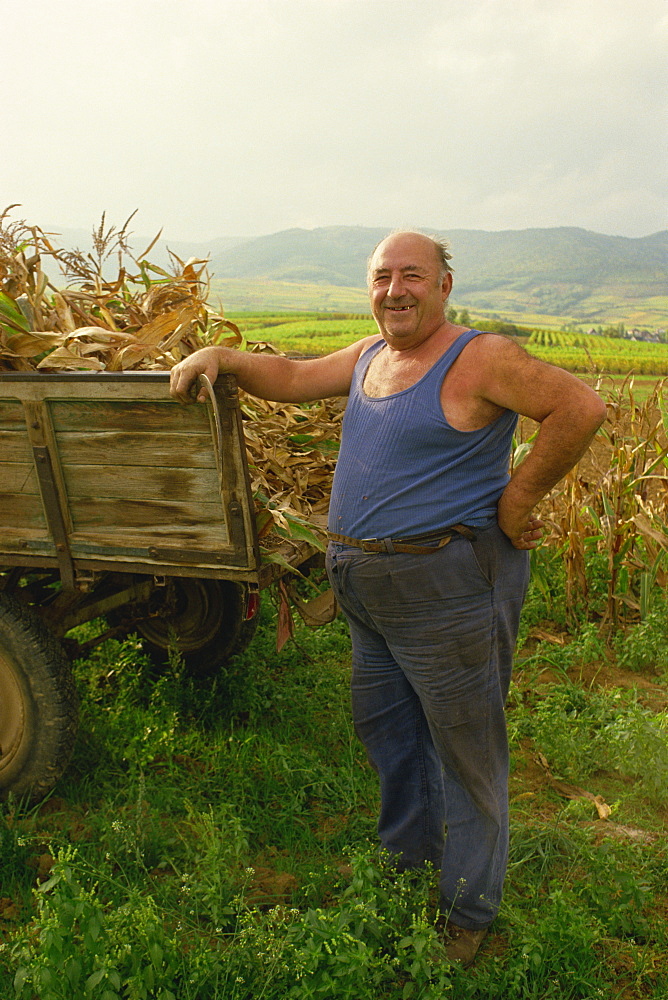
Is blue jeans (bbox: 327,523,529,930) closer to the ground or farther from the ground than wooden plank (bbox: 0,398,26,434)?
closer to the ground

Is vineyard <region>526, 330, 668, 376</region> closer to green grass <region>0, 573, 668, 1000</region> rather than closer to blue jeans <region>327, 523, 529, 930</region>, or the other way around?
green grass <region>0, 573, 668, 1000</region>

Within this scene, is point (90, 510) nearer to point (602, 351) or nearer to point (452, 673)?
point (452, 673)

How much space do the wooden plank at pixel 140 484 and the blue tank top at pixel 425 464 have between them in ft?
1.61

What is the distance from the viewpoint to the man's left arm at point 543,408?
1906mm

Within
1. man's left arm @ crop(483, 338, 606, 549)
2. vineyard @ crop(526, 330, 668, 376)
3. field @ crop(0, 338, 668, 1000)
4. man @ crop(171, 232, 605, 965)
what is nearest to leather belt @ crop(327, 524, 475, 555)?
man @ crop(171, 232, 605, 965)

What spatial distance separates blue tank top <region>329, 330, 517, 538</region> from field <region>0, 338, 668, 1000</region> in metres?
1.06

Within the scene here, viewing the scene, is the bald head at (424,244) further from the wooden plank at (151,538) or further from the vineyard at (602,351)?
the vineyard at (602,351)

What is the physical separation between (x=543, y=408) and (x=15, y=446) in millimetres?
1731

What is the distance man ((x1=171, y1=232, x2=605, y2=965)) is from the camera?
2.03m

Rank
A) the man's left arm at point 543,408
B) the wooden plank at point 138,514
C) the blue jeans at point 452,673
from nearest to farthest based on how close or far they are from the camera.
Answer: the man's left arm at point 543,408 < the blue jeans at point 452,673 < the wooden plank at point 138,514

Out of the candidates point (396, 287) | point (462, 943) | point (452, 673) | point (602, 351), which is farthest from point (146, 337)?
point (602, 351)

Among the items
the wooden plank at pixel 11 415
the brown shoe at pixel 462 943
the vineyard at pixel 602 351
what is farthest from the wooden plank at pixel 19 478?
the vineyard at pixel 602 351

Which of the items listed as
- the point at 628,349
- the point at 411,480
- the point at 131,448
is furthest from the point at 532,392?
the point at 628,349

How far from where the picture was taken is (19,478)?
260cm
